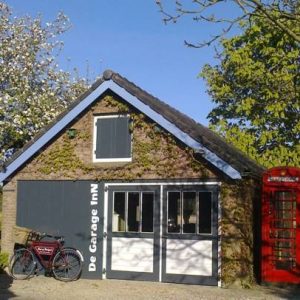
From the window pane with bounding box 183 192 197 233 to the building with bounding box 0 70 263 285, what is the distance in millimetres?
26

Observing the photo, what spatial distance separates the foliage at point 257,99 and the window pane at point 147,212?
1113cm

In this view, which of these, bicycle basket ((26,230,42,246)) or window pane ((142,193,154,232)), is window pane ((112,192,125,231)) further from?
bicycle basket ((26,230,42,246))

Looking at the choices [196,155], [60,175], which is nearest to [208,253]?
[196,155]

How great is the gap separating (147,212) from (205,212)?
164cm

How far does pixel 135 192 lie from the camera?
15766 millimetres

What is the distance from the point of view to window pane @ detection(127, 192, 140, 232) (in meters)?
15.6

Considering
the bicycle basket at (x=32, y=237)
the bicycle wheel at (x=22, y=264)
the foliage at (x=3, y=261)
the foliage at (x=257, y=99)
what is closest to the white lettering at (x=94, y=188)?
the bicycle basket at (x=32, y=237)

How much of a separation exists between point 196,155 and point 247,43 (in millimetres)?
14875

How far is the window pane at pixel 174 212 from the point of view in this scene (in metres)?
15.1

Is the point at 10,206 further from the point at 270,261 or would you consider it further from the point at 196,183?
the point at 270,261

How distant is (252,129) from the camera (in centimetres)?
2841

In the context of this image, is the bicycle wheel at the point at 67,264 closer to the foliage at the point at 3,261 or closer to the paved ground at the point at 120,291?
the paved ground at the point at 120,291

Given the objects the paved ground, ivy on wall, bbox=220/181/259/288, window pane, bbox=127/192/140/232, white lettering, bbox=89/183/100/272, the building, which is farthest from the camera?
white lettering, bbox=89/183/100/272

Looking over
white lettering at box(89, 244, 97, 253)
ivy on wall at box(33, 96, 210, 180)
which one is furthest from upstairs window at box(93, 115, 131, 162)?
white lettering at box(89, 244, 97, 253)
